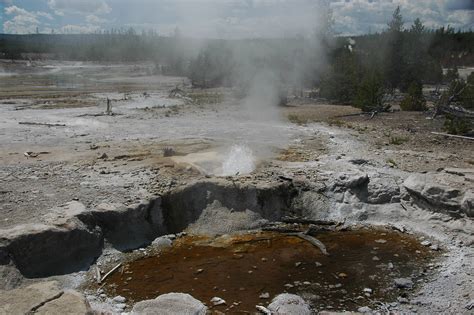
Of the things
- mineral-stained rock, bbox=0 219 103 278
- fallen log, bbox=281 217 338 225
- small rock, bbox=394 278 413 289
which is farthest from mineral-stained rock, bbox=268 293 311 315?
mineral-stained rock, bbox=0 219 103 278

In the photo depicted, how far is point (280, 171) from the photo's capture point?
7.23 m

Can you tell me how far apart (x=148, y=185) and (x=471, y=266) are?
4424mm

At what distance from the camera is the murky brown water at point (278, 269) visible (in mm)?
4672

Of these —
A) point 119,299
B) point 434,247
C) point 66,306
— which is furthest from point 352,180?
point 66,306

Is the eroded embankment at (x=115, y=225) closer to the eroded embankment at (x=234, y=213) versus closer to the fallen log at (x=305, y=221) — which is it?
the eroded embankment at (x=234, y=213)

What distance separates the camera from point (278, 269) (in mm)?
5234

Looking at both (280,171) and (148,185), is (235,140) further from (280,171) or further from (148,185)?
(148,185)

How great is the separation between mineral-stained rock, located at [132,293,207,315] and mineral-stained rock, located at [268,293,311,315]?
27.3 inches

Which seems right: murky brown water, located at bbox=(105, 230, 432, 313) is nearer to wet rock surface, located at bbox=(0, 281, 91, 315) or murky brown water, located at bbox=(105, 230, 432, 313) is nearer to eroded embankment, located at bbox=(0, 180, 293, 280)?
eroded embankment, located at bbox=(0, 180, 293, 280)

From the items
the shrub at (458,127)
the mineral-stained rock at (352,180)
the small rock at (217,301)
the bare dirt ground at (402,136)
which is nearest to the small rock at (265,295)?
the small rock at (217,301)

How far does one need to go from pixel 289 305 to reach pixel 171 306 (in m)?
1.15

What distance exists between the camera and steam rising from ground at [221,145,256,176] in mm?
7199

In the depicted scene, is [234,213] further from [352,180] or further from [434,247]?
[434,247]

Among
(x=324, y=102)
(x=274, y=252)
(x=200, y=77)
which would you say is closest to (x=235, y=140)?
(x=274, y=252)
